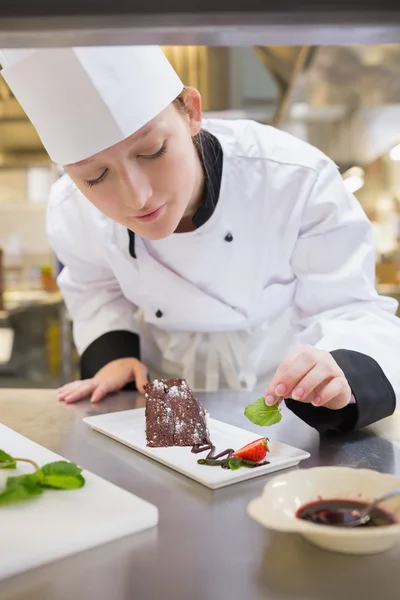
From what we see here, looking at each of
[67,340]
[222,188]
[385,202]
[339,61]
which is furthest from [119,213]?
[385,202]

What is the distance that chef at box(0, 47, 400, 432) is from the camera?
1094 millimetres

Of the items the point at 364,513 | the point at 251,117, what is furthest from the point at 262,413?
the point at 251,117

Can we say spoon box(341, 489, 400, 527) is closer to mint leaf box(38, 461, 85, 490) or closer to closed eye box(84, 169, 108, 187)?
mint leaf box(38, 461, 85, 490)

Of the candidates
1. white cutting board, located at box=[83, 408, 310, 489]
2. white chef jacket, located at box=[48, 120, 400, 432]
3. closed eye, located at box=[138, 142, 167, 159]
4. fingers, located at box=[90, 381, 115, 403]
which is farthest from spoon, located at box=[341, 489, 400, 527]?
fingers, located at box=[90, 381, 115, 403]

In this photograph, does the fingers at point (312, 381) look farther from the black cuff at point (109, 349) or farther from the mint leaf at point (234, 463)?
the black cuff at point (109, 349)

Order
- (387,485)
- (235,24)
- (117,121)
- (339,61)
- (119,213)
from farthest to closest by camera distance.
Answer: (339,61)
(119,213)
(117,121)
(387,485)
(235,24)

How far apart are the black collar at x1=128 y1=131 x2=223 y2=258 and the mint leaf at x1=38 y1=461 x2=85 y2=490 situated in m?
0.77

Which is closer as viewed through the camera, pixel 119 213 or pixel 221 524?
pixel 221 524

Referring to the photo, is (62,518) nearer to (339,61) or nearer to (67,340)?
(339,61)

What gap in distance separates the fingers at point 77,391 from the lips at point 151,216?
452 mm

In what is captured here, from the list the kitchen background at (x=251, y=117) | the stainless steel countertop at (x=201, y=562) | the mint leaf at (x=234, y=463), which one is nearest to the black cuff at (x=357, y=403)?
the stainless steel countertop at (x=201, y=562)

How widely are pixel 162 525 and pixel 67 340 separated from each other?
13.8 ft

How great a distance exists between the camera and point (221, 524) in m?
0.74

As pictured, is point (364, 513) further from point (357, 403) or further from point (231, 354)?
point (231, 354)
